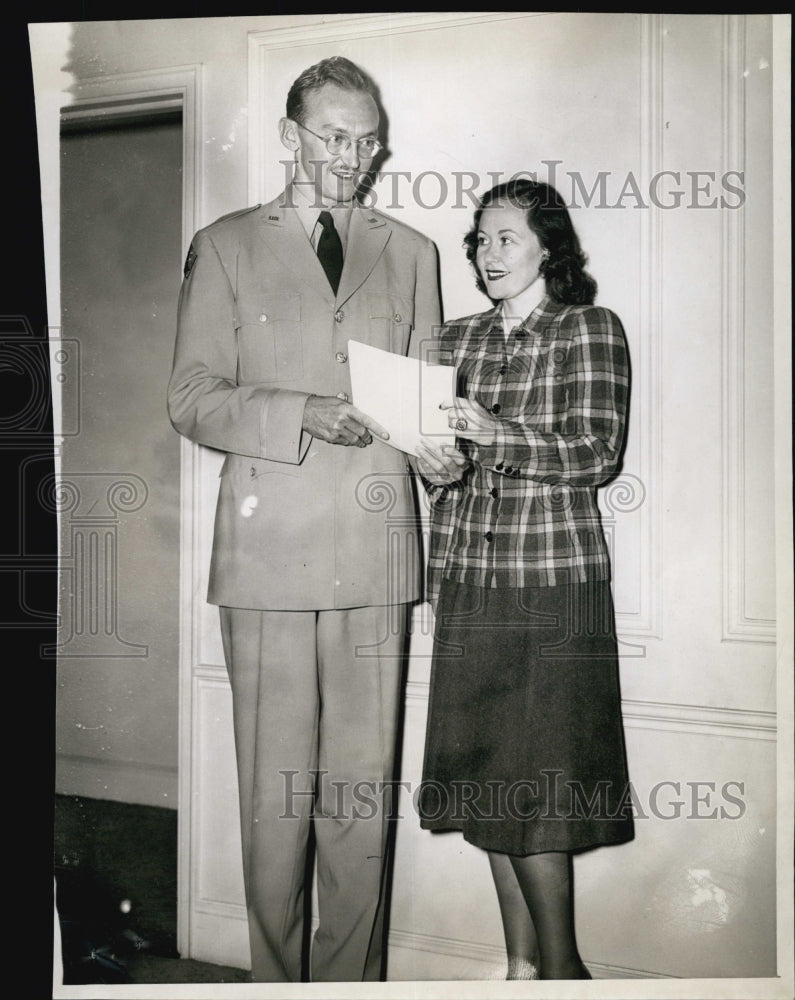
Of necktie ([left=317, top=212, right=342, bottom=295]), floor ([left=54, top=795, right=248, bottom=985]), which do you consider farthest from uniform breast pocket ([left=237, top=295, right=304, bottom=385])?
floor ([left=54, top=795, right=248, bottom=985])

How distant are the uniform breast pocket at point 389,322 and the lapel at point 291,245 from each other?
0.11m

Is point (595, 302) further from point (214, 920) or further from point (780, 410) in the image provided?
point (214, 920)

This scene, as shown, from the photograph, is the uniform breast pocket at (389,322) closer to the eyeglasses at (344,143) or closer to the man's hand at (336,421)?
the man's hand at (336,421)

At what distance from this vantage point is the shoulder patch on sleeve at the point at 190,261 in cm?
216

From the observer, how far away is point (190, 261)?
7.10 ft

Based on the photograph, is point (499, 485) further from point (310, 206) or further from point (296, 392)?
point (310, 206)

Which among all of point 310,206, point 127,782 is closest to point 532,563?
point 310,206

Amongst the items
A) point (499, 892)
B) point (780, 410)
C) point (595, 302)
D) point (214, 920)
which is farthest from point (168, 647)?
point (780, 410)

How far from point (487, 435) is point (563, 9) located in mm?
1097

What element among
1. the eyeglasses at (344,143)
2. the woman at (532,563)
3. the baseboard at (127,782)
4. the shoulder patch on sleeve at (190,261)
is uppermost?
the eyeglasses at (344,143)

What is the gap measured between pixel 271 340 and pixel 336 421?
0.85 feet

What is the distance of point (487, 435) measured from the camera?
2.09m

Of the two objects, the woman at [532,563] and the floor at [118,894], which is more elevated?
the woman at [532,563]

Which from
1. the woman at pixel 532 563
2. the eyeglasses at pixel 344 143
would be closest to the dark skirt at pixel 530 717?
the woman at pixel 532 563
